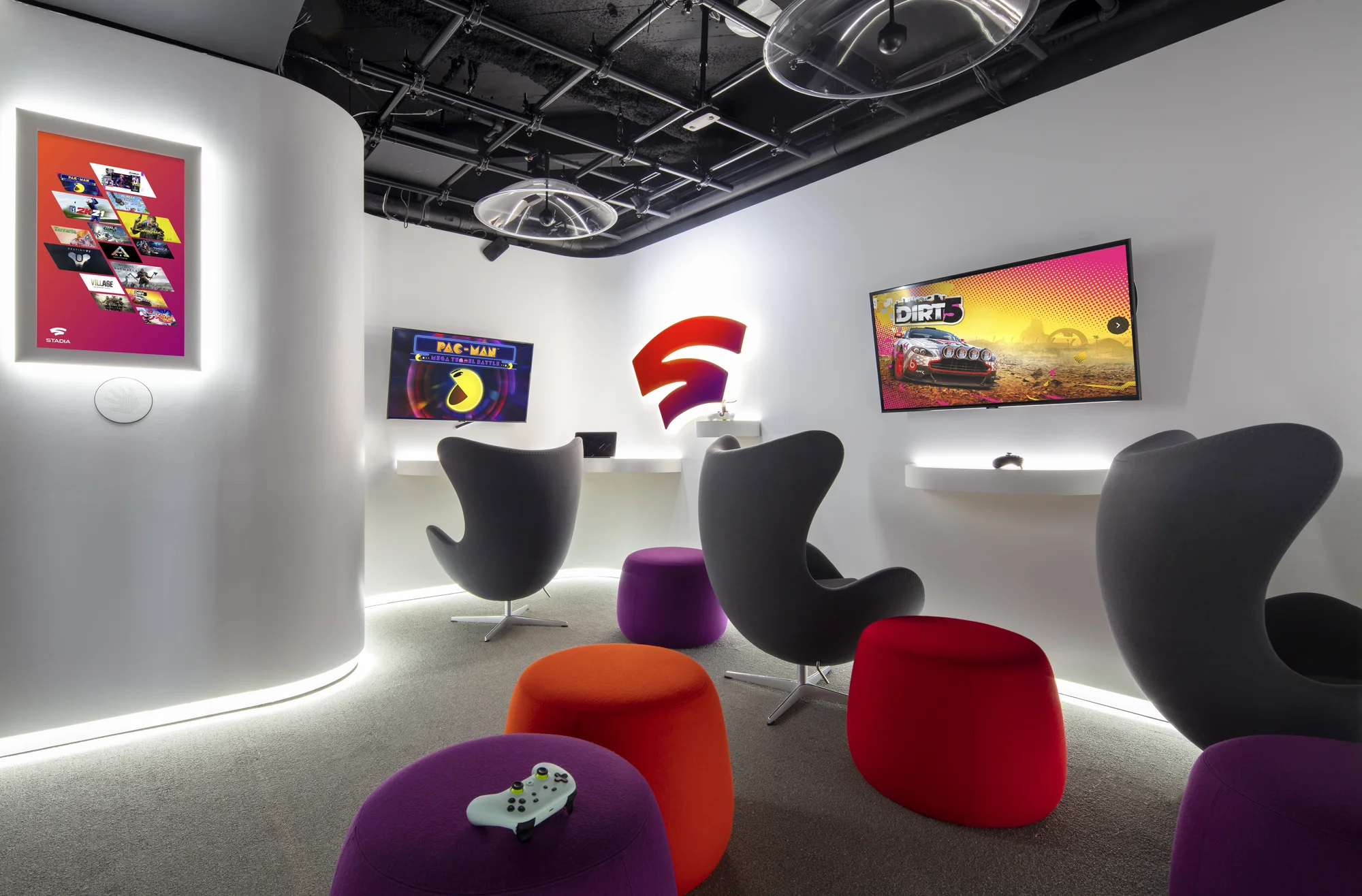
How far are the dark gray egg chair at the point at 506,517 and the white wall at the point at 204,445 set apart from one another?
0.58 metres

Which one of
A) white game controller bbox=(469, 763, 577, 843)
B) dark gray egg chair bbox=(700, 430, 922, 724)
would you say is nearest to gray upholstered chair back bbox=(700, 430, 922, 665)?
dark gray egg chair bbox=(700, 430, 922, 724)

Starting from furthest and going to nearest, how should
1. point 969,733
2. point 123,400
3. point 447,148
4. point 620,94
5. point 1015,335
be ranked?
point 447,148 → point 620,94 → point 1015,335 → point 123,400 → point 969,733

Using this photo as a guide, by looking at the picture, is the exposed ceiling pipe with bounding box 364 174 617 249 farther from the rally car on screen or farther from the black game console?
the rally car on screen

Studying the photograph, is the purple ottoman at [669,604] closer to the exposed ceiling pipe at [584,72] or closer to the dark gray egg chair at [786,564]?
the dark gray egg chair at [786,564]

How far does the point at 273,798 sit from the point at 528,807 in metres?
1.68

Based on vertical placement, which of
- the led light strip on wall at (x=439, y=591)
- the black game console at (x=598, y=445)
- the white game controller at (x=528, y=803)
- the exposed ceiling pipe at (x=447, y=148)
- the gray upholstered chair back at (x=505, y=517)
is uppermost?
the exposed ceiling pipe at (x=447, y=148)

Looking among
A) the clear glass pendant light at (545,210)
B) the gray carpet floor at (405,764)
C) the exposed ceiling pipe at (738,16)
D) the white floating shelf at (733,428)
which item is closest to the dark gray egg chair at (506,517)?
the gray carpet floor at (405,764)

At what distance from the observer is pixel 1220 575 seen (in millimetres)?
1839

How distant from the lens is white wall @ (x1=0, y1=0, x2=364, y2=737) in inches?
106

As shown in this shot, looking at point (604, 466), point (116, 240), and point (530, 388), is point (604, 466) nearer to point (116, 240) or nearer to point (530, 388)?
point (530, 388)

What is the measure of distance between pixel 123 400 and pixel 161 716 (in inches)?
55.8

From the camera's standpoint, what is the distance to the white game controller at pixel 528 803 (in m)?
1.21

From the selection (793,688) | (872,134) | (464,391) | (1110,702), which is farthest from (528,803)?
(464,391)

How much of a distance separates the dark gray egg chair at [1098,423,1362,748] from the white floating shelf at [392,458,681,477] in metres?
3.67
